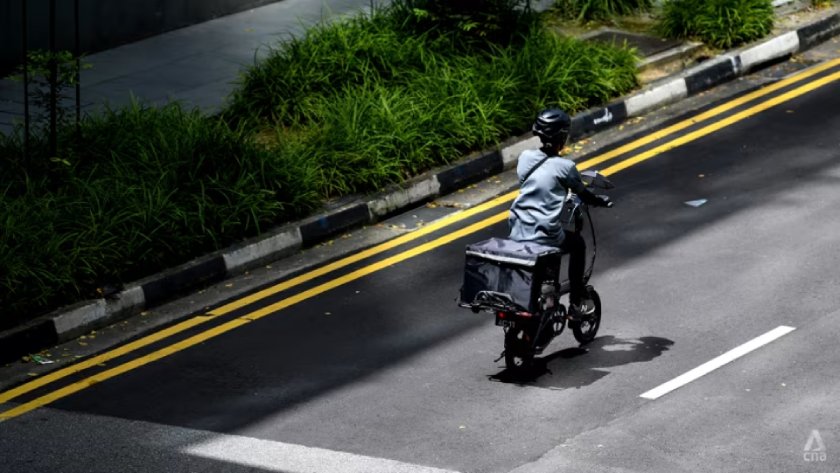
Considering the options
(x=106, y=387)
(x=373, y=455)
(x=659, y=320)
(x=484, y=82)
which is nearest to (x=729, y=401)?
(x=659, y=320)

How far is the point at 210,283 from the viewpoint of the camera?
484 inches

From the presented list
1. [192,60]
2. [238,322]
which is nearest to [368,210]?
[238,322]

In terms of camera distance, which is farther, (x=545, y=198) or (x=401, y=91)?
(x=401, y=91)

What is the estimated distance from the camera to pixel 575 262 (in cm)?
1047

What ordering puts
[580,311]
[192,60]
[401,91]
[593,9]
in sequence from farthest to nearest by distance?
[593,9], [192,60], [401,91], [580,311]

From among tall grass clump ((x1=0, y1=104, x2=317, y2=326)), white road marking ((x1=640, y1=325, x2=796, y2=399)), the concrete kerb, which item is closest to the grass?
tall grass clump ((x1=0, y1=104, x2=317, y2=326))

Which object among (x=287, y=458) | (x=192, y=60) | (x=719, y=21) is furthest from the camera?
(x=192, y=60)

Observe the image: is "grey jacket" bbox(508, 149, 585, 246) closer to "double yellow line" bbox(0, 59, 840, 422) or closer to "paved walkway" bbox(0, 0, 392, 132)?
"double yellow line" bbox(0, 59, 840, 422)

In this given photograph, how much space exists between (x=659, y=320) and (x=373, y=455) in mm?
2643

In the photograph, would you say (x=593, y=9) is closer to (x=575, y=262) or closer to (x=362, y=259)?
(x=362, y=259)

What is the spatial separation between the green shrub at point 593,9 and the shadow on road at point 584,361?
298 inches

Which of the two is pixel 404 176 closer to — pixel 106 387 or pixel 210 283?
pixel 210 283

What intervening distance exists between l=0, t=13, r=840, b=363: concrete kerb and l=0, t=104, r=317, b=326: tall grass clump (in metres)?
0.16

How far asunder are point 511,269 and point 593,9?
27.6ft
